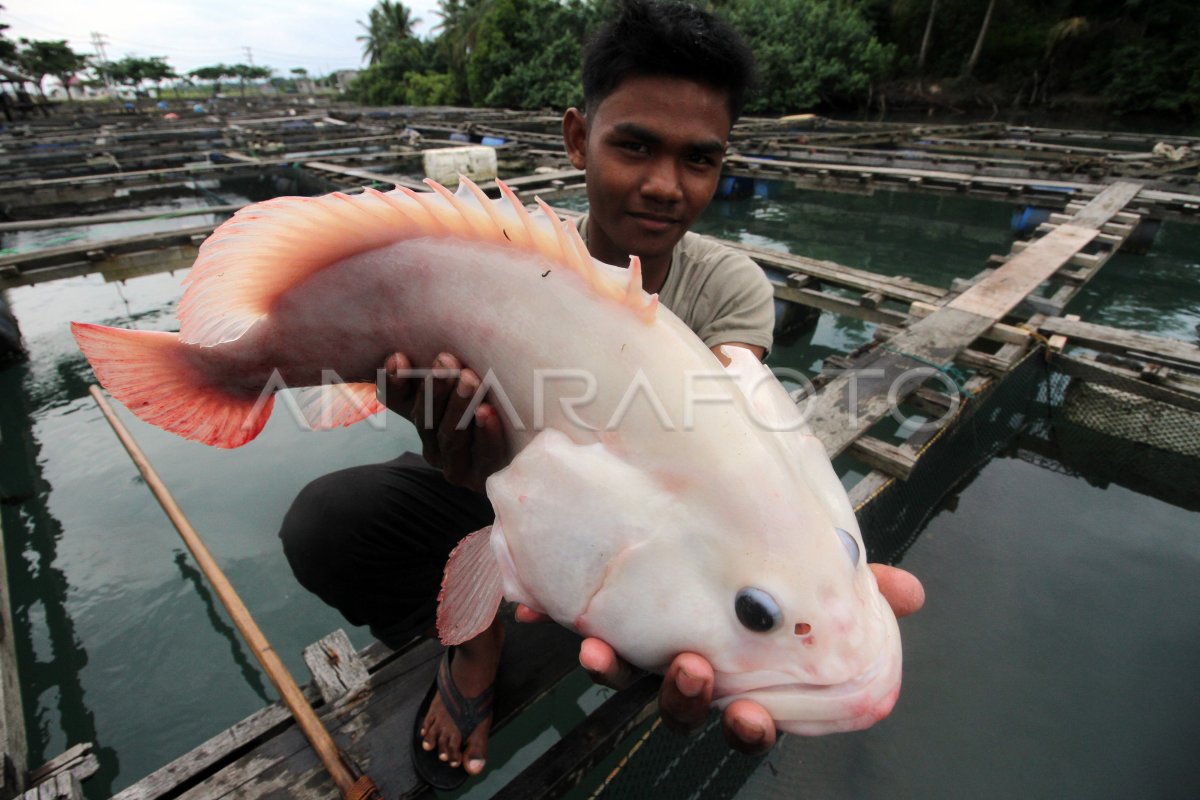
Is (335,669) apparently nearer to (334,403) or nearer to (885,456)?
(334,403)

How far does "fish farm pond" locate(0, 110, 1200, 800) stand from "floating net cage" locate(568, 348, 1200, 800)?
0.03 metres

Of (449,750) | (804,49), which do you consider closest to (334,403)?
(449,750)

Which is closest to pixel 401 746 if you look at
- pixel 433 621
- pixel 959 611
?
pixel 433 621

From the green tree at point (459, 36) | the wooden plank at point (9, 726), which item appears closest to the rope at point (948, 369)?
the wooden plank at point (9, 726)

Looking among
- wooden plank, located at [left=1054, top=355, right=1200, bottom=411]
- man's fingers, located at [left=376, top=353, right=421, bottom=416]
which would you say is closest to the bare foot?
man's fingers, located at [left=376, top=353, right=421, bottom=416]

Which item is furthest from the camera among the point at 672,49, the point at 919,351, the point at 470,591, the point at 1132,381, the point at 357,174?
the point at 357,174

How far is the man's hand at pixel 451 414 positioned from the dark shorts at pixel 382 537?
0.43m

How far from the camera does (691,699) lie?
1.14 meters

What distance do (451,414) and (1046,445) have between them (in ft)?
16.3

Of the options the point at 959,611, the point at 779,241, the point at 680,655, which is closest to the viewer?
the point at 680,655

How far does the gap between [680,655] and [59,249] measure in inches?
314

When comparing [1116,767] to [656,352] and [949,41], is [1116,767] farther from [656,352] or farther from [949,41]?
[949,41]

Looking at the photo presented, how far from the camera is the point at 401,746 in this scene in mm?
1758

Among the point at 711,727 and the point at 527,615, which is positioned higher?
the point at 527,615
